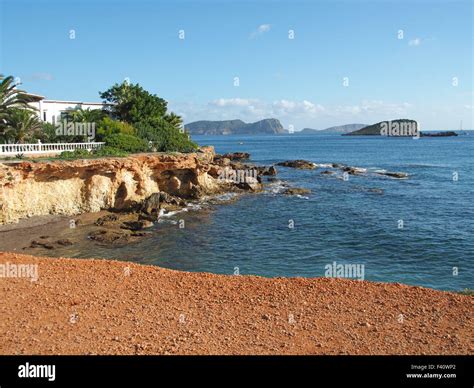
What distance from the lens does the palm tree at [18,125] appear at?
3197cm

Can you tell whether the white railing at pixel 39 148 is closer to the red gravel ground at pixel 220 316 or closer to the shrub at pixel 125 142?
the shrub at pixel 125 142

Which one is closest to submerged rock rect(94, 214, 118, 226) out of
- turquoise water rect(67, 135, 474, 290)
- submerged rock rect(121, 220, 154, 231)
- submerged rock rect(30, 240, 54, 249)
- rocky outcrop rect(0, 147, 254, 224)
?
submerged rock rect(121, 220, 154, 231)

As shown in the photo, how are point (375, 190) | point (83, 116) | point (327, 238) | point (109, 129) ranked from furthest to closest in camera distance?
point (375, 190) < point (83, 116) < point (109, 129) < point (327, 238)

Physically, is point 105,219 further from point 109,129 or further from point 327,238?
point 327,238

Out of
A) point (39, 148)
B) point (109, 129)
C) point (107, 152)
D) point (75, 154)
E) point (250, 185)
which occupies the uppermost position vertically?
point (109, 129)

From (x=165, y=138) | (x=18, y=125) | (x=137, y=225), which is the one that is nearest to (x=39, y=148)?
(x=18, y=125)

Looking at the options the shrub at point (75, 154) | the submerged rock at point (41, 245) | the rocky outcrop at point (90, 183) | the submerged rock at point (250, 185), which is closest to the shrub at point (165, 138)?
the rocky outcrop at point (90, 183)

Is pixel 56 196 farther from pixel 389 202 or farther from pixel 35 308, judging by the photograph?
pixel 389 202

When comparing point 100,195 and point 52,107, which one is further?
point 52,107

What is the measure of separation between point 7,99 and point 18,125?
264 centimetres

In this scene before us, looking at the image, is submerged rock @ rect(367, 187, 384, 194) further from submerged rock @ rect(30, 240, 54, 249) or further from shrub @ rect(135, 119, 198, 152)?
submerged rock @ rect(30, 240, 54, 249)

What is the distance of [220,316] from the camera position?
11.5 m

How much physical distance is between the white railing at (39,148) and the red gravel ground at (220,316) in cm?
1805
